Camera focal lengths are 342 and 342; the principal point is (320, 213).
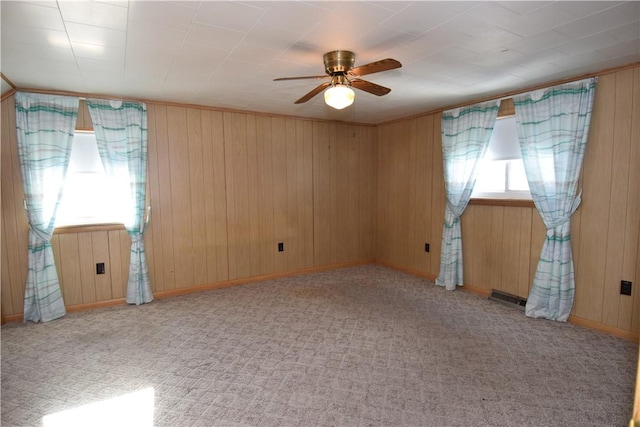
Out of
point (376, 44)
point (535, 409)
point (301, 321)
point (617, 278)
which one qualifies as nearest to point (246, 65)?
point (376, 44)

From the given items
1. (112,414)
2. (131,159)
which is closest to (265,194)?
(131,159)

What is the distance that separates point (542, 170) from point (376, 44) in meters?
2.15

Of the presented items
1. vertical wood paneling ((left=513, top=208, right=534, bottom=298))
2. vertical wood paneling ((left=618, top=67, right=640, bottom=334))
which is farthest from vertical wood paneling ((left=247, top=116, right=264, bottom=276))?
vertical wood paneling ((left=618, top=67, right=640, bottom=334))

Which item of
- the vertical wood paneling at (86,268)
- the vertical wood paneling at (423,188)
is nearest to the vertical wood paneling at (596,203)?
the vertical wood paneling at (423,188)

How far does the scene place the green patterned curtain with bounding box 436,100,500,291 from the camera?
12.8ft

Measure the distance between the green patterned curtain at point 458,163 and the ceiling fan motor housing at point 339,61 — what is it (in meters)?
2.07

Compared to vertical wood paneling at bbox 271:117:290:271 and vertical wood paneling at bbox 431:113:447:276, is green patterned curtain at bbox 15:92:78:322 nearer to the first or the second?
vertical wood paneling at bbox 271:117:290:271

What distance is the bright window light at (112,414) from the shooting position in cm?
194

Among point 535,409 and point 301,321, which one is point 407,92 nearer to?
point 301,321

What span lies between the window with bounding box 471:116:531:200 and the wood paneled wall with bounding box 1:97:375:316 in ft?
6.24

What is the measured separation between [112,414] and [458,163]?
402 centimetres

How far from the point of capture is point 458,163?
13.6ft

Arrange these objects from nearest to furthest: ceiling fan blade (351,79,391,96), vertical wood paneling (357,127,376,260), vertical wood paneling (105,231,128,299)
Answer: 1. ceiling fan blade (351,79,391,96)
2. vertical wood paneling (105,231,128,299)
3. vertical wood paneling (357,127,376,260)

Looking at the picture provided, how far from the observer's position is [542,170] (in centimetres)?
334
